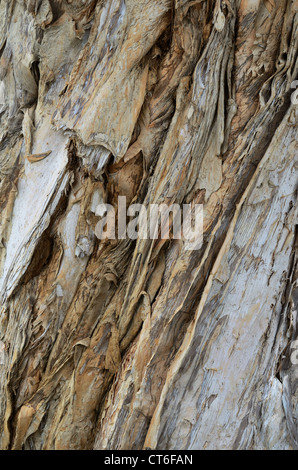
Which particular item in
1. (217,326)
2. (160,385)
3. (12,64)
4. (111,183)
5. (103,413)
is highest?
(12,64)

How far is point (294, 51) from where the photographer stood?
1.63 metres

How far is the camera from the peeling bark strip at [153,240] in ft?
5.05

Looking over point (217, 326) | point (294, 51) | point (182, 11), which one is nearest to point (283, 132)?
point (294, 51)

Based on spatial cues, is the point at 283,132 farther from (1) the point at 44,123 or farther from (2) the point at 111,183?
(1) the point at 44,123

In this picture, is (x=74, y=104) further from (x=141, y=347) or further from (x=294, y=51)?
(x=141, y=347)

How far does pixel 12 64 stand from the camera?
5.93 ft

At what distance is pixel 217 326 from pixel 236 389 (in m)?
→ 0.23

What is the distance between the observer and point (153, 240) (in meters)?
1.64

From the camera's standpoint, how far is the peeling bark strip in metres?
1.54

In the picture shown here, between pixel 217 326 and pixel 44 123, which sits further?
pixel 44 123

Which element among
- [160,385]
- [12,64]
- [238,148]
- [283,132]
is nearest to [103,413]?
[160,385]

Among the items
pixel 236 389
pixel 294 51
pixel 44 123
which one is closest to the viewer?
pixel 236 389

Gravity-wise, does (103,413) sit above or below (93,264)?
below

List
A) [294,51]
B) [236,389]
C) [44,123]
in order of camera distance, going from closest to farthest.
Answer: [236,389]
[294,51]
[44,123]
